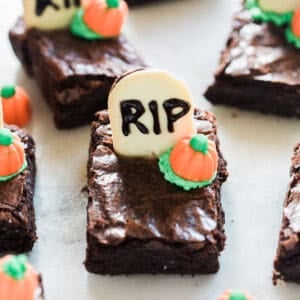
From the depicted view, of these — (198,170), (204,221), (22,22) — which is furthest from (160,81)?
(22,22)

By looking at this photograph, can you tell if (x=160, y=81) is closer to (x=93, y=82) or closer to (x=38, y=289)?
(x=93, y=82)

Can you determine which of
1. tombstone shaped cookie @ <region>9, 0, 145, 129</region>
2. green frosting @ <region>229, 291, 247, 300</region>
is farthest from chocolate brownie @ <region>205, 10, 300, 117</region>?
green frosting @ <region>229, 291, 247, 300</region>

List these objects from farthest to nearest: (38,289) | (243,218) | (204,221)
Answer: (243,218) < (204,221) < (38,289)

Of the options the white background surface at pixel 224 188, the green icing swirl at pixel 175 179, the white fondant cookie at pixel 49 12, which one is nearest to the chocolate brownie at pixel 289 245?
the white background surface at pixel 224 188

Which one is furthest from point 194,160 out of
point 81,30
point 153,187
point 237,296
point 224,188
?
point 81,30

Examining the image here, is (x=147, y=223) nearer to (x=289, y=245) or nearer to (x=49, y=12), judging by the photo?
(x=289, y=245)

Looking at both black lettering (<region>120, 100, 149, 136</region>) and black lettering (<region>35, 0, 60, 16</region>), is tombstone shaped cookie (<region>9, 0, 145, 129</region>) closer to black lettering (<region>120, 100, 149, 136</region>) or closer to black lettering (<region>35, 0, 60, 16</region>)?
black lettering (<region>35, 0, 60, 16</region>)
